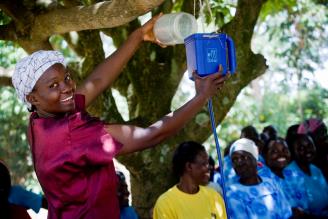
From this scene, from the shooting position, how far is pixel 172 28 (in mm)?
2744

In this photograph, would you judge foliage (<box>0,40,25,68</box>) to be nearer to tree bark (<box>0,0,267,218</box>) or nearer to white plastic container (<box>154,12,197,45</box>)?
tree bark (<box>0,0,267,218</box>)

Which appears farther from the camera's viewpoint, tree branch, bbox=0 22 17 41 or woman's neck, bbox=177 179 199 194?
tree branch, bbox=0 22 17 41

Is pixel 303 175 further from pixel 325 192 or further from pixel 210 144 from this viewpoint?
pixel 210 144

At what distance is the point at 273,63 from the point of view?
53.5 ft

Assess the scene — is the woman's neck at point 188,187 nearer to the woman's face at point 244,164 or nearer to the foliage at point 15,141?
the woman's face at point 244,164

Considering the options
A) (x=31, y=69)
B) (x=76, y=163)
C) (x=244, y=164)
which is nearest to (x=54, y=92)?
(x=31, y=69)

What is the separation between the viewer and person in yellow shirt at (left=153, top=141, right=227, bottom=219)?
3.65 metres

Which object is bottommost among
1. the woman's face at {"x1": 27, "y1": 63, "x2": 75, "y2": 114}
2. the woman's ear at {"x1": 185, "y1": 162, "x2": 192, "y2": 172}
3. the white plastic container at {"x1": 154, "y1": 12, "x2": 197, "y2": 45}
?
the woman's ear at {"x1": 185, "y1": 162, "x2": 192, "y2": 172}

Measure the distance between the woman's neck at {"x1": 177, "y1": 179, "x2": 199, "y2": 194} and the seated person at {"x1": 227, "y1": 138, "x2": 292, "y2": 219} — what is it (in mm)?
589

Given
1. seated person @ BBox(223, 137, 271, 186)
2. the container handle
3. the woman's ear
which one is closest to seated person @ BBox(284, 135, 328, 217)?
seated person @ BBox(223, 137, 271, 186)

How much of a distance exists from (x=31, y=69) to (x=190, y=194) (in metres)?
A: 1.84

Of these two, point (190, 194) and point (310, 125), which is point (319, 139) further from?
point (190, 194)

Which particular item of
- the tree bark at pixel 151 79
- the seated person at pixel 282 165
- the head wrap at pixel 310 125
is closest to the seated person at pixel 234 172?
the seated person at pixel 282 165

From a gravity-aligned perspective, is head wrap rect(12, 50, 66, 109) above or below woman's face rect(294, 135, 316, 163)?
above
